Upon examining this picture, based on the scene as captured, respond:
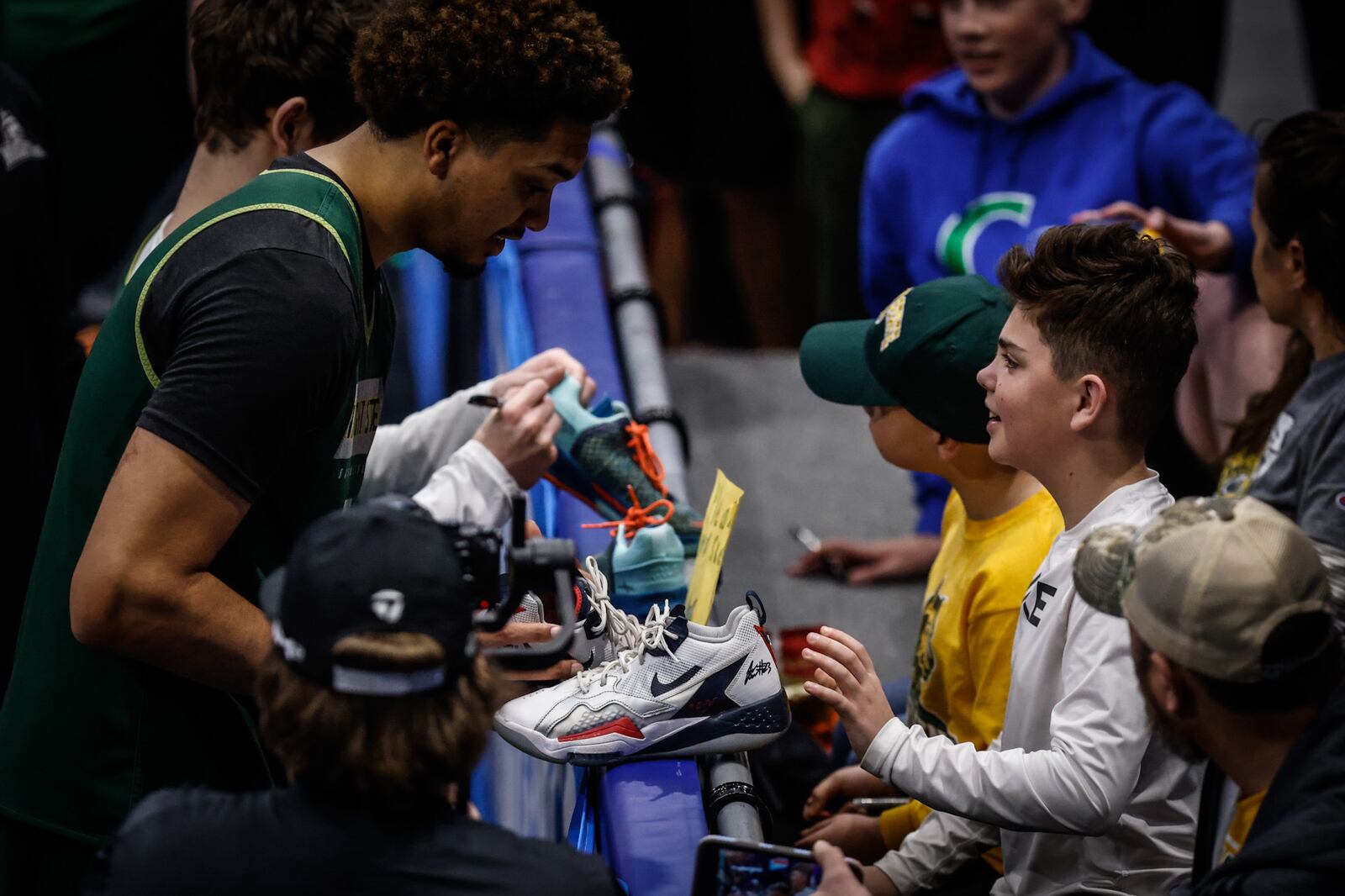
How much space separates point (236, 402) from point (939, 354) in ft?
3.15

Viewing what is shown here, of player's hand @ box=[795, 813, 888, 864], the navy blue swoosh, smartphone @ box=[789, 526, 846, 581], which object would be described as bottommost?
smartphone @ box=[789, 526, 846, 581]

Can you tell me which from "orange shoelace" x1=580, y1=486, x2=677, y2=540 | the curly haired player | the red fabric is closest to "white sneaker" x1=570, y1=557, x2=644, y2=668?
"orange shoelace" x1=580, y1=486, x2=677, y2=540

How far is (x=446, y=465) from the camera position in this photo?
7.59 ft

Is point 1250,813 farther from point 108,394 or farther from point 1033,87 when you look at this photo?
point 1033,87

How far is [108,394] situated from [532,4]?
0.68 meters

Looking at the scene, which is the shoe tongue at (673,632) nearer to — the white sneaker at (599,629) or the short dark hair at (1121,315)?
the white sneaker at (599,629)

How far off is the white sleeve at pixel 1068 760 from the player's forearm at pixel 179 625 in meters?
0.73

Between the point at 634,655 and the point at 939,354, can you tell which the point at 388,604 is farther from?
the point at 939,354

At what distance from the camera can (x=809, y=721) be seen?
2525 millimetres

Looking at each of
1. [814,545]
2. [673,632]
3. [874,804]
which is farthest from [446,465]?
[814,545]

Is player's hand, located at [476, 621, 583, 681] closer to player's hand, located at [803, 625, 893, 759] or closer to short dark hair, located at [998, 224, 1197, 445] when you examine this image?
player's hand, located at [803, 625, 893, 759]

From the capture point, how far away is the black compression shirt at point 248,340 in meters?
1.55

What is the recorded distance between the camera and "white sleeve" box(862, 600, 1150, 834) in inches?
63.9

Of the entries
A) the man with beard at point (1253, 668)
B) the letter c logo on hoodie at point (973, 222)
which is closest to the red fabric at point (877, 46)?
the letter c logo on hoodie at point (973, 222)
